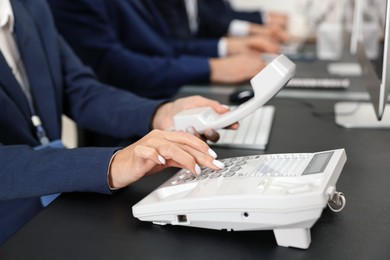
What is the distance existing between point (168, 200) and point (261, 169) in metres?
0.12

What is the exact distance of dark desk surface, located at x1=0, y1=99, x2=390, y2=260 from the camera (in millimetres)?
611

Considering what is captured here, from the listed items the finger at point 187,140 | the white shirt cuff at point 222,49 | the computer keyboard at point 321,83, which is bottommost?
the white shirt cuff at point 222,49

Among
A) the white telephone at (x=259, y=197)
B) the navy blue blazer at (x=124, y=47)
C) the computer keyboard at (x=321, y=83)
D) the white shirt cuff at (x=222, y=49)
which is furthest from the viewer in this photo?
the white shirt cuff at (x=222, y=49)

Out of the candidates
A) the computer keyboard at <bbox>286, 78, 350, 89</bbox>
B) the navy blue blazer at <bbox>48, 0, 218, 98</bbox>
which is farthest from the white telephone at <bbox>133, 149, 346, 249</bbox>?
the navy blue blazer at <bbox>48, 0, 218, 98</bbox>

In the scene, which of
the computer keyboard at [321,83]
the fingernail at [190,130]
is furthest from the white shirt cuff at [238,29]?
the fingernail at [190,130]

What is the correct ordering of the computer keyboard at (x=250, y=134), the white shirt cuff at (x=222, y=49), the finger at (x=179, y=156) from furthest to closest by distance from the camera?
1. the white shirt cuff at (x=222, y=49)
2. the computer keyboard at (x=250, y=134)
3. the finger at (x=179, y=156)

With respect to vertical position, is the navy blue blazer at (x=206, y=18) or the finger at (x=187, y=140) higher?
the finger at (x=187, y=140)

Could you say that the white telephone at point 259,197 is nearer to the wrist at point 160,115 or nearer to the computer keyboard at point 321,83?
the wrist at point 160,115

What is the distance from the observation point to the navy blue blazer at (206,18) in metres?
1.96

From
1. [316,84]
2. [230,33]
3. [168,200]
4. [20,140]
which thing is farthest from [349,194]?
[230,33]

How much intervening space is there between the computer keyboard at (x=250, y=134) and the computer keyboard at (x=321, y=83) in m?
0.32

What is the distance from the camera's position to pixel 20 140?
98cm

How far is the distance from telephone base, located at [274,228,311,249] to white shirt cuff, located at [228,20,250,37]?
1787 millimetres

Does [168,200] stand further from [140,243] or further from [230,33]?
Result: [230,33]
